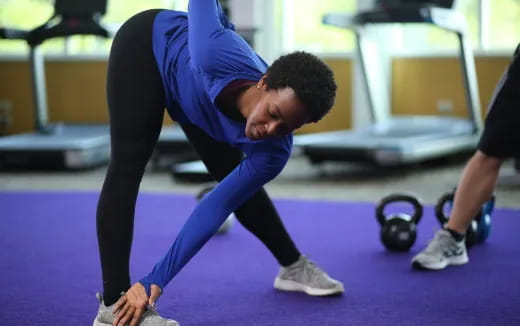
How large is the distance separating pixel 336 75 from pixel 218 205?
4972 mm

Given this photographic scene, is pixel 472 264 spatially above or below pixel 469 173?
below

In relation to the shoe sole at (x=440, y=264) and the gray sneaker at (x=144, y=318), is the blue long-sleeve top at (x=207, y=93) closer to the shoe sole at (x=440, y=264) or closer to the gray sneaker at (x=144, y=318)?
the gray sneaker at (x=144, y=318)

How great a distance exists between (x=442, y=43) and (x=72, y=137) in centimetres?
337

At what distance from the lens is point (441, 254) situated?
8.93 feet

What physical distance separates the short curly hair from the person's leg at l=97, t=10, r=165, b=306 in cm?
38

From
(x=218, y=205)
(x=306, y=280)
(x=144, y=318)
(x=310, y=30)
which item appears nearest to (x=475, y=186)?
(x=306, y=280)

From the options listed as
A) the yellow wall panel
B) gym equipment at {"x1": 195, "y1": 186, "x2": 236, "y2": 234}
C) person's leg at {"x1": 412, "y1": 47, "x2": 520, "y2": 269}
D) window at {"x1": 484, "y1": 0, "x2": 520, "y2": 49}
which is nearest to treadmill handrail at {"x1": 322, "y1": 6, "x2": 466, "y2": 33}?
the yellow wall panel

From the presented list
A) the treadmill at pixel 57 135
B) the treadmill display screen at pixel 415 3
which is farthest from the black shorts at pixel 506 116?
the treadmill at pixel 57 135

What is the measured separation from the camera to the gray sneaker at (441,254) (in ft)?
8.84

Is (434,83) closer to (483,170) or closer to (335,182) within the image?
(335,182)

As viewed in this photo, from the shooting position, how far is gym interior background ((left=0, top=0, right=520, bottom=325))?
16.1 feet

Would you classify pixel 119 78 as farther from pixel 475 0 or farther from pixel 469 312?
pixel 475 0

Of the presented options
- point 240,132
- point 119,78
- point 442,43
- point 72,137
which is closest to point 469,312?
point 240,132

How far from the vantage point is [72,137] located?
6.08 meters
